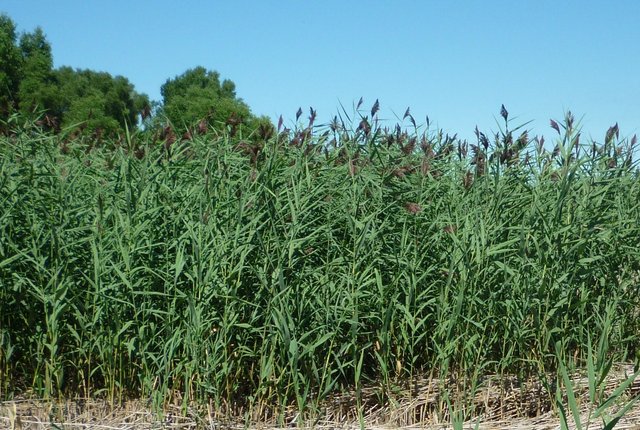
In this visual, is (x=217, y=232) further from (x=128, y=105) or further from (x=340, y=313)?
(x=128, y=105)

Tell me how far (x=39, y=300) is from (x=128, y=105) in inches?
1602

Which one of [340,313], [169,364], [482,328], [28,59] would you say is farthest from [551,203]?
[28,59]

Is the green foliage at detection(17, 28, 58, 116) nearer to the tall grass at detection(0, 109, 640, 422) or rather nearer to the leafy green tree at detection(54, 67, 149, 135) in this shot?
the leafy green tree at detection(54, 67, 149, 135)

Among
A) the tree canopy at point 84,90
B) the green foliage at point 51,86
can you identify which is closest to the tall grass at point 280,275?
the tree canopy at point 84,90

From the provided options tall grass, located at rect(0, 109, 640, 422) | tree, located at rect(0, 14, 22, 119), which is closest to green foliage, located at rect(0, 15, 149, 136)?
tree, located at rect(0, 14, 22, 119)

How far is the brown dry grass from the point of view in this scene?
4.68 meters

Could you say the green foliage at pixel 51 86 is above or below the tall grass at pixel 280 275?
above

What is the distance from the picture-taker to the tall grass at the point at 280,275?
184 inches

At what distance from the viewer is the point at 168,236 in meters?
4.99

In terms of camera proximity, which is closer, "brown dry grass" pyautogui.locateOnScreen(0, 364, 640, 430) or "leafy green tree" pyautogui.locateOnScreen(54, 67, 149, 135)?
"brown dry grass" pyautogui.locateOnScreen(0, 364, 640, 430)

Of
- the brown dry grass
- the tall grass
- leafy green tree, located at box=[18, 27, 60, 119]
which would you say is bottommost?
the brown dry grass

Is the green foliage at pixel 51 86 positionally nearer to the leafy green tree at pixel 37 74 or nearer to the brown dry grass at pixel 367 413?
the leafy green tree at pixel 37 74

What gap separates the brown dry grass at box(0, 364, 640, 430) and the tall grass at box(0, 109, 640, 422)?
9 centimetres

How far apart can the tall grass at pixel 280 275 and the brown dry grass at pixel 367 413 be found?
91mm
